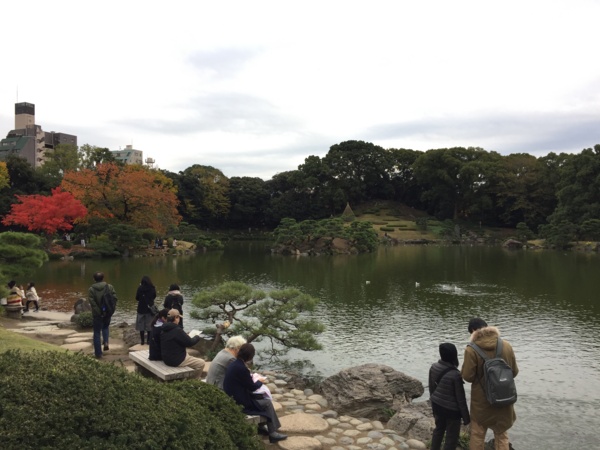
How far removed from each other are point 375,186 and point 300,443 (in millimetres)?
56746

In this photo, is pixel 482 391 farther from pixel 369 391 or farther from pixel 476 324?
pixel 369 391

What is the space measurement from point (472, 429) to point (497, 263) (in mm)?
25613

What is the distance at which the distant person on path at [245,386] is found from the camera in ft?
15.2

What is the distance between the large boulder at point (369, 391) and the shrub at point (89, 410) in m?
3.64

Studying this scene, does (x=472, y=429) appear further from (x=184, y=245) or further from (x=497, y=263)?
(x=184, y=245)

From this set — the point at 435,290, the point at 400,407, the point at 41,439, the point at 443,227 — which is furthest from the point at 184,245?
the point at 41,439

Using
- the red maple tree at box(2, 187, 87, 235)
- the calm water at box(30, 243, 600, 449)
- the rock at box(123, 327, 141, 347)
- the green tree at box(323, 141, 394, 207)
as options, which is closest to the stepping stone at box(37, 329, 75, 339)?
the rock at box(123, 327, 141, 347)

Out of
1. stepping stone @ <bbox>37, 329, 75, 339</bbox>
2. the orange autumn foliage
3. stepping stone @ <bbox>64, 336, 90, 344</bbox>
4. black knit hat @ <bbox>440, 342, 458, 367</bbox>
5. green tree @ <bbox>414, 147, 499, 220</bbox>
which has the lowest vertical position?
stepping stone @ <bbox>37, 329, 75, 339</bbox>

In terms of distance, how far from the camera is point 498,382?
13.5 feet

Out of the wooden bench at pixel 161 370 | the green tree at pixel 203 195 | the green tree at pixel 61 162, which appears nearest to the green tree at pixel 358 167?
the green tree at pixel 203 195

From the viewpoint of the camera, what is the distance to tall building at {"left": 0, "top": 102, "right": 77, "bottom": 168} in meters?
61.2

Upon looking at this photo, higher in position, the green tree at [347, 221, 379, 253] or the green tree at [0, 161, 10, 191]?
the green tree at [0, 161, 10, 191]

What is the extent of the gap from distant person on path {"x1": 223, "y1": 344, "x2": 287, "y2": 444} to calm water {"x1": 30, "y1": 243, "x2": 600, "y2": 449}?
3543 mm

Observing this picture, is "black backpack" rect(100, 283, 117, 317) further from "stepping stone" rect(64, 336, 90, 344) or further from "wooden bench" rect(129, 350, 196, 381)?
"wooden bench" rect(129, 350, 196, 381)
